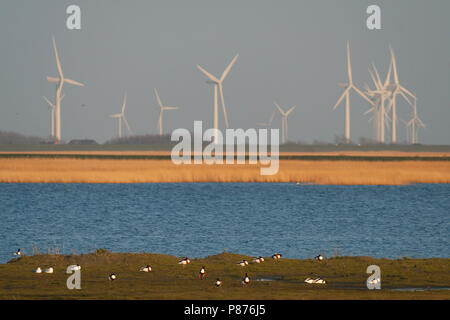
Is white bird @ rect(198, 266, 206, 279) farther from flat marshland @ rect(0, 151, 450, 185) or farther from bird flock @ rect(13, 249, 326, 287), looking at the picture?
flat marshland @ rect(0, 151, 450, 185)

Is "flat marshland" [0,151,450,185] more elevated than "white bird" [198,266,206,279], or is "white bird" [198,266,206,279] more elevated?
"white bird" [198,266,206,279]

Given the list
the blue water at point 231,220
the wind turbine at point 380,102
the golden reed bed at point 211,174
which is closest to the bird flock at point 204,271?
the blue water at point 231,220

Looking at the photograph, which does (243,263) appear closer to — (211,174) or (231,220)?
(231,220)

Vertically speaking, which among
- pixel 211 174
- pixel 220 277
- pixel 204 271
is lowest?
pixel 211 174

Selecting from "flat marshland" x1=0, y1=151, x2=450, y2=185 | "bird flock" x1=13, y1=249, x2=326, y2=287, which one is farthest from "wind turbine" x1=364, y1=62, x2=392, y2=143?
"bird flock" x1=13, y1=249, x2=326, y2=287

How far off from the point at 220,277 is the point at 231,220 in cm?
3126

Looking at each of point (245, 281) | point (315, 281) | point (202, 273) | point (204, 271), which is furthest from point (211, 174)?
point (245, 281)

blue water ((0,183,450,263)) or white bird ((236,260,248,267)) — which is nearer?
white bird ((236,260,248,267))

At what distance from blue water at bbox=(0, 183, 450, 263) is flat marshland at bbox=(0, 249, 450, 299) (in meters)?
6.66

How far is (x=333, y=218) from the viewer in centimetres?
6222

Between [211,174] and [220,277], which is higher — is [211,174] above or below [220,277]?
below

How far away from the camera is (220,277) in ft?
94.5

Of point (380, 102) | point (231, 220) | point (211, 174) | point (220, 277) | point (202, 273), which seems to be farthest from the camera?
point (380, 102)

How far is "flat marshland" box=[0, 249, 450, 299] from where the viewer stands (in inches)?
944
